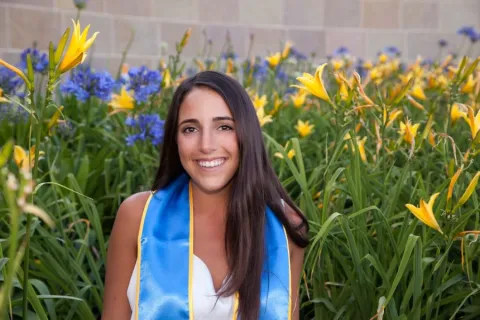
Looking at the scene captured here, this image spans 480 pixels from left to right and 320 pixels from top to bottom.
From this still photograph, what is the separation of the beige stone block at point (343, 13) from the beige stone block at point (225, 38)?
2.48 ft

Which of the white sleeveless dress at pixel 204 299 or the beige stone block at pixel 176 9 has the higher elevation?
the beige stone block at pixel 176 9

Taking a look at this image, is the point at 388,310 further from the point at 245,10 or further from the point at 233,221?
the point at 245,10

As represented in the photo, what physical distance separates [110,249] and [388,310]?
2.19 feet

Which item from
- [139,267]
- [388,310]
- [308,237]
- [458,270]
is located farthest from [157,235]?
[458,270]

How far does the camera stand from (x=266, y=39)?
573 centimetres

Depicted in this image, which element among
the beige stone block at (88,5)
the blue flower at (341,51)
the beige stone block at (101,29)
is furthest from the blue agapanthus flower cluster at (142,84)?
the blue flower at (341,51)

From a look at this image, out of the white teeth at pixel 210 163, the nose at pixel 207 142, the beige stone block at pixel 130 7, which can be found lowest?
the white teeth at pixel 210 163

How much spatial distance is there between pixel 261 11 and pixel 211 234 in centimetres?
411

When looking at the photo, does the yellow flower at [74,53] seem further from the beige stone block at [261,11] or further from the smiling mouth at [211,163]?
the beige stone block at [261,11]

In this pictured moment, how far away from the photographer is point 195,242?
5.71 ft

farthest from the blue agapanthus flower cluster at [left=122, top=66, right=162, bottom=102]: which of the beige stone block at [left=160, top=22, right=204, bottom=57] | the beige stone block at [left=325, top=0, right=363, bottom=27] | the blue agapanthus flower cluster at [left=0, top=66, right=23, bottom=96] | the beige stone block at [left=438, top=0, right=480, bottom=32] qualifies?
the beige stone block at [left=438, top=0, right=480, bottom=32]

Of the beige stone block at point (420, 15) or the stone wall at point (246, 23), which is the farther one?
the beige stone block at point (420, 15)

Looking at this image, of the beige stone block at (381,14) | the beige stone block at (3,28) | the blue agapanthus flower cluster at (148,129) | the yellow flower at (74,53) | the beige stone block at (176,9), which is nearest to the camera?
the yellow flower at (74,53)

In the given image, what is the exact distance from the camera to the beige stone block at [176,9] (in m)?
5.13
